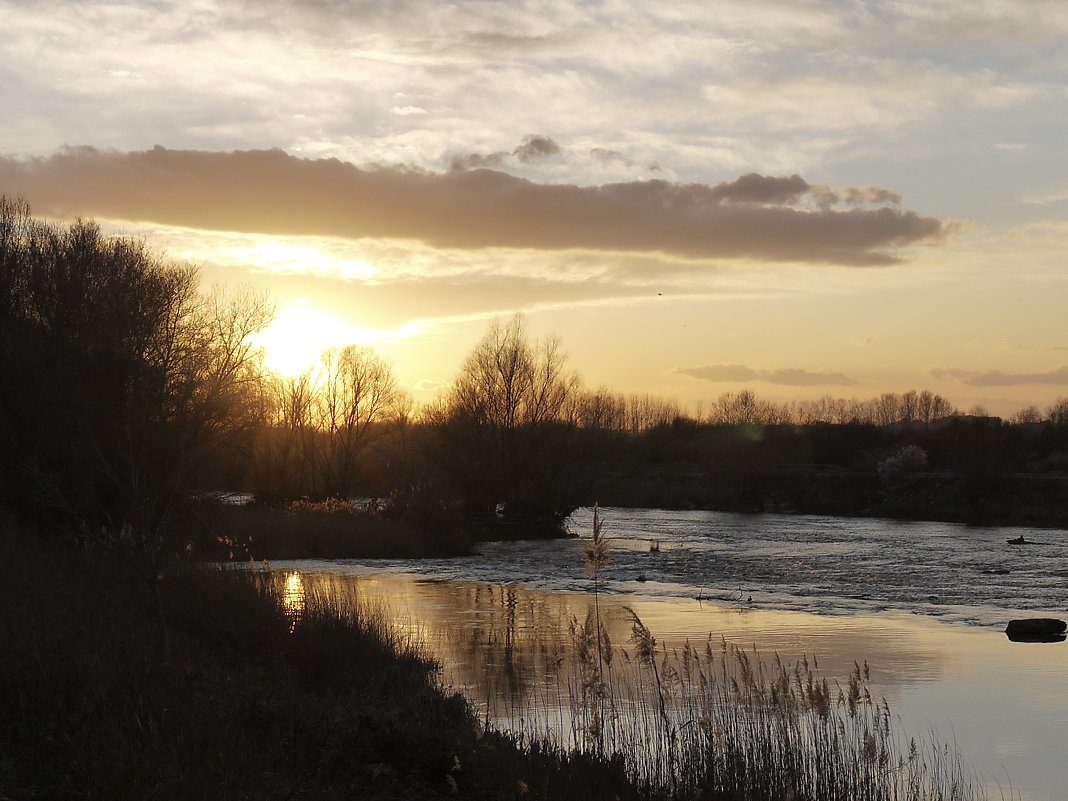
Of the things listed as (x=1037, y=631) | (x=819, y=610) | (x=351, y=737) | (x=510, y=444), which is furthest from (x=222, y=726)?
(x=510, y=444)

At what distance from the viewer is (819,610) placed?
2842cm

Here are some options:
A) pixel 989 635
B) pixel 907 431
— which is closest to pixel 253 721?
pixel 989 635

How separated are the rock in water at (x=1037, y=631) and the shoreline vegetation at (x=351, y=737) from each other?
10.00 meters

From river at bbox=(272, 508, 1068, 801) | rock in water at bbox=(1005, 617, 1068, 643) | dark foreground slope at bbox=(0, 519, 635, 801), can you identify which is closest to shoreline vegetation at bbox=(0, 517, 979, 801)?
dark foreground slope at bbox=(0, 519, 635, 801)

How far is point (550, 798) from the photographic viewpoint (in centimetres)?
954

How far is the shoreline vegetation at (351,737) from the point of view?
8016 mm

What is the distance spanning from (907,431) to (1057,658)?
3352 inches

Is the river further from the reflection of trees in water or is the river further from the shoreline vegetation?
the shoreline vegetation

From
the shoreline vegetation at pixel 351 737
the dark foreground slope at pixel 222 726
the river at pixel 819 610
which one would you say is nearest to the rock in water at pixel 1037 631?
the river at pixel 819 610

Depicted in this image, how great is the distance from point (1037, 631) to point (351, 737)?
62.9ft

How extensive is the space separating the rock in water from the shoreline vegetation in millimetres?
9997

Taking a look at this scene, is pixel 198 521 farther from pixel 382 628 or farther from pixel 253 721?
pixel 253 721

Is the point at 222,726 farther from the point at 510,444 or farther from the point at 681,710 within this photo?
the point at 510,444

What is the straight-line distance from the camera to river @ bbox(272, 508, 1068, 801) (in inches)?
639
